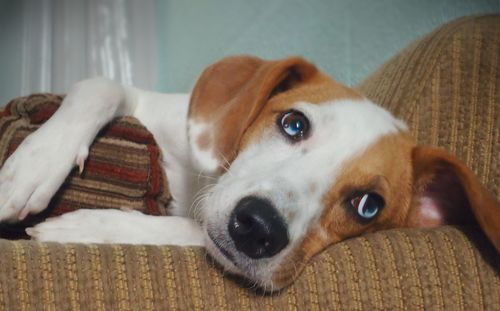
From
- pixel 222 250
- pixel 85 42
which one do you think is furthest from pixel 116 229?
pixel 85 42

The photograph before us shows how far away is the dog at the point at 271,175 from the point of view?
0.98 m

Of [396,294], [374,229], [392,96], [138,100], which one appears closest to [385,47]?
[392,96]

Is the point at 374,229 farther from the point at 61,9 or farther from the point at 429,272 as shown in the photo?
the point at 61,9

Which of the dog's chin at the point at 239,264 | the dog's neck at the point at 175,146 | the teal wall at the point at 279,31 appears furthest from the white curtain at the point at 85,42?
the dog's chin at the point at 239,264

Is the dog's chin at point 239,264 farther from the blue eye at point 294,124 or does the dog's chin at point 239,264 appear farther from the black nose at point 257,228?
the blue eye at point 294,124

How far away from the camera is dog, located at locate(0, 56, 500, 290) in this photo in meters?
0.98

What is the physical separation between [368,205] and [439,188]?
215 millimetres

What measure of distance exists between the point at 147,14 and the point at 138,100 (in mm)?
1389

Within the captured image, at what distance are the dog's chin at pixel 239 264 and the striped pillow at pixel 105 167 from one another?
1.17 ft

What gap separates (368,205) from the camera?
117cm

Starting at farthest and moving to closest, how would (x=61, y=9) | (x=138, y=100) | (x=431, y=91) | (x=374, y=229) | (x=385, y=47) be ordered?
(x=61, y=9) → (x=385, y=47) → (x=138, y=100) → (x=431, y=91) → (x=374, y=229)

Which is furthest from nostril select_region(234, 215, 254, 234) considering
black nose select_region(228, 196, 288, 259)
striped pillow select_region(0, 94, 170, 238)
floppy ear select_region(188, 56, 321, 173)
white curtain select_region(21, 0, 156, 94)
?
white curtain select_region(21, 0, 156, 94)

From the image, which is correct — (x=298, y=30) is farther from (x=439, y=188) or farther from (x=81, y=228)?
(x=81, y=228)

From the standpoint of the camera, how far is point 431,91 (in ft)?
4.70
